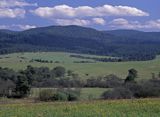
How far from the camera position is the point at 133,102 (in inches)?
1067

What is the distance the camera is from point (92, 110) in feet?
79.7

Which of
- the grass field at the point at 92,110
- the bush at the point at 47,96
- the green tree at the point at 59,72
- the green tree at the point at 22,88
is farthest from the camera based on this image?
the green tree at the point at 59,72

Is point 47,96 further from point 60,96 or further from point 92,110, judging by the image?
→ point 92,110

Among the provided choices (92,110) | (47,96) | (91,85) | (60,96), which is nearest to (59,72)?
(91,85)

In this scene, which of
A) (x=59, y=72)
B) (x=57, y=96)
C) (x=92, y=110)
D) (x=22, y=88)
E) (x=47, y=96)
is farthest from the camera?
(x=59, y=72)

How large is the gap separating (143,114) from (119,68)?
11282 centimetres

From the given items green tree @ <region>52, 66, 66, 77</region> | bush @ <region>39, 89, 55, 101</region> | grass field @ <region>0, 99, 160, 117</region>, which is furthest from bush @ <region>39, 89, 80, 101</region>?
green tree @ <region>52, 66, 66, 77</region>

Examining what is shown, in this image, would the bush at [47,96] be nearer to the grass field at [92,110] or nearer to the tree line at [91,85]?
the tree line at [91,85]

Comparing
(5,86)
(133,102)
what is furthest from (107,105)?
(5,86)

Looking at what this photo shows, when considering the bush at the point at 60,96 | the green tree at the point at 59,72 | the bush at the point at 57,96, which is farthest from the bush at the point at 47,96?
the green tree at the point at 59,72

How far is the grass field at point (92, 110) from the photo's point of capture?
74.9ft

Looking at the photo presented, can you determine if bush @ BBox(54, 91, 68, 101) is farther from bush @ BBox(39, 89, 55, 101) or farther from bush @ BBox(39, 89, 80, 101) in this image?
bush @ BBox(39, 89, 55, 101)

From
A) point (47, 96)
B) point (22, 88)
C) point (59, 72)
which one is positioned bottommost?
point (59, 72)

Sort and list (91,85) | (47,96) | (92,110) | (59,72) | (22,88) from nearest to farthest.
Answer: (92,110)
(47,96)
(22,88)
(91,85)
(59,72)
